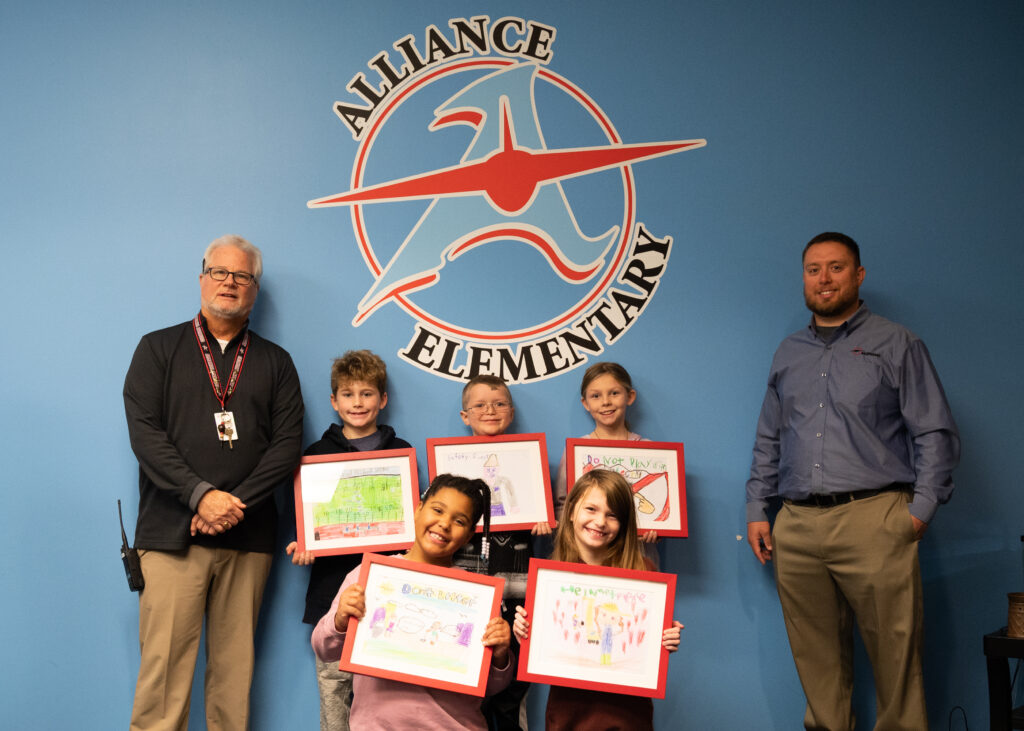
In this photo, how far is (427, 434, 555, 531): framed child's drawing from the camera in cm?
322

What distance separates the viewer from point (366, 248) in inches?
143

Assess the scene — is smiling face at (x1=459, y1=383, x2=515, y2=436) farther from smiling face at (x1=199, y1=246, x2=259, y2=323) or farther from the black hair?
smiling face at (x1=199, y1=246, x2=259, y2=323)

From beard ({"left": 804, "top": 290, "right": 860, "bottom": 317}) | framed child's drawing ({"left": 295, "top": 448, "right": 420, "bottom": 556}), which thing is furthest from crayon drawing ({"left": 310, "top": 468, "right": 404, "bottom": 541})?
beard ({"left": 804, "top": 290, "right": 860, "bottom": 317})

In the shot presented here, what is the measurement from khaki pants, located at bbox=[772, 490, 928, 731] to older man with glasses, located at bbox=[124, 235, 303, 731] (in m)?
2.06

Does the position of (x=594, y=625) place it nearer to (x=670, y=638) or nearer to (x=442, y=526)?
(x=670, y=638)

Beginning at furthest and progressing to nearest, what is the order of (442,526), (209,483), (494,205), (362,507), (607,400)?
(494,205) < (607,400) < (362,507) < (209,483) < (442,526)

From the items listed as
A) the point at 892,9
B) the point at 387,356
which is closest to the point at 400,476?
the point at 387,356

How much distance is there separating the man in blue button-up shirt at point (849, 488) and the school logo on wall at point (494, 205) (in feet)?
2.63

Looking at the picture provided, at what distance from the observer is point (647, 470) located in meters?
3.32

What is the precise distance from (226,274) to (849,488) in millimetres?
2590

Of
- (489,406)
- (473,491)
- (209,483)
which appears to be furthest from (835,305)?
(209,483)

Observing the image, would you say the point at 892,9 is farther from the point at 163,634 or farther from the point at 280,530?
the point at 163,634

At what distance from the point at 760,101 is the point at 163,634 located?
3.43 m

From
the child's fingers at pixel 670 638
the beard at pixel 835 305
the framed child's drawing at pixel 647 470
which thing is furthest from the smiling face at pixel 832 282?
the child's fingers at pixel 670 638
